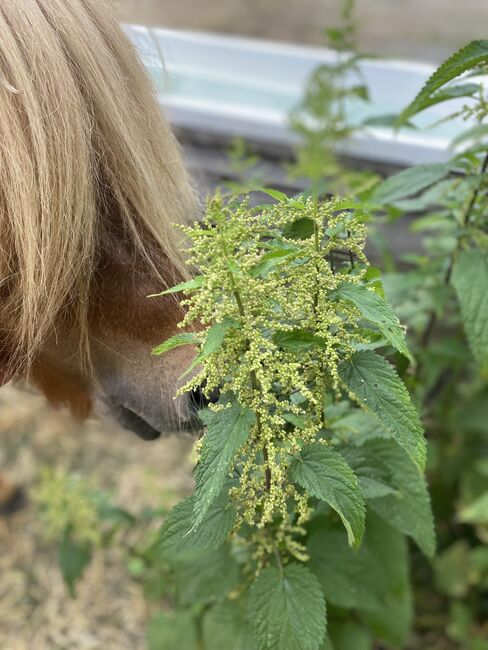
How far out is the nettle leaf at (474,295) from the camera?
773 millimetres

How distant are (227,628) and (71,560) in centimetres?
43

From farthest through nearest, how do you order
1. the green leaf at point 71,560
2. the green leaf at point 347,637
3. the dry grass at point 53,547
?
1. the dry grass at point 53,547
2. the green leaf at point 71,560
3. the green leaf at point 347,637

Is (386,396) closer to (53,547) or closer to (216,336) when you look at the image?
(216,336)

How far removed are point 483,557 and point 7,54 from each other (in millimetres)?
1165

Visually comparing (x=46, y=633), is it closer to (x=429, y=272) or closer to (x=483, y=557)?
(x=483, y=557)

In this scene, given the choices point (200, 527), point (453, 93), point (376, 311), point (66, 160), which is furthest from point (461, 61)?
point (200, 527)

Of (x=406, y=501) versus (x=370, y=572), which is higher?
(x=406, y=501)

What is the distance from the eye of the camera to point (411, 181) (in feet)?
2.75

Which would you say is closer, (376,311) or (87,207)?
(376,311)

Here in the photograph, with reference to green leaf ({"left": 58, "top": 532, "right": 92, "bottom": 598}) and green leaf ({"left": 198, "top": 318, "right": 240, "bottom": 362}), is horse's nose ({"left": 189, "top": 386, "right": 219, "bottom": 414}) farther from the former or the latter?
green leaf ({"left": 58, "top": 532, "right": 92, "bottom": 598})

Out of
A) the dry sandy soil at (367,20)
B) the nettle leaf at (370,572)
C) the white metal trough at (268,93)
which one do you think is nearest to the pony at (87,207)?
the nettle leaf at (370,572)

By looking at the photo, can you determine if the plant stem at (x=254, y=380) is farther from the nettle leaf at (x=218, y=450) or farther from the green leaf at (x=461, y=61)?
the green leaf at (x=461, y=61)

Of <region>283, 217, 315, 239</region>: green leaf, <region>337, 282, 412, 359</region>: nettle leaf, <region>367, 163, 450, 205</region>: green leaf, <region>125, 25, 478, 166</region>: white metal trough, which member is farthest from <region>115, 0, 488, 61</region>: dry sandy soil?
<region>337, 282, 412, 359</region>: nettle leaf

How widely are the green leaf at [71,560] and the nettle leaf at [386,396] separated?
796mm
